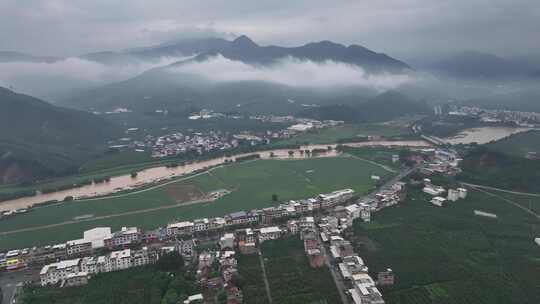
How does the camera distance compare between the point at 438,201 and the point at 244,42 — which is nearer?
the point at 438,201

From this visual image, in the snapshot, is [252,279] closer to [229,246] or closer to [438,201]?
[229,246]

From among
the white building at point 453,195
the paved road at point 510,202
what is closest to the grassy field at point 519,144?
the paved road at point 510,202

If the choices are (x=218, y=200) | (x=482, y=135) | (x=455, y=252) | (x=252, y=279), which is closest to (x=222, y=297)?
(x=252, y=279)

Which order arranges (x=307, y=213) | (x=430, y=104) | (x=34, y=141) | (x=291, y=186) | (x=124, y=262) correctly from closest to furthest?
(x=124, y=262) < (x=307, y=213) < (x=291, y=186) < (x=34, y=141) < (x=430, y=104)

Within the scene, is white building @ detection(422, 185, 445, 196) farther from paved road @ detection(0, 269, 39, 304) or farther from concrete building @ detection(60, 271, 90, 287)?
paved road @ detection(0, 269, 39, 304)

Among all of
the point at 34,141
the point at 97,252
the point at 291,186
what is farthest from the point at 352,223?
the point at 34,141

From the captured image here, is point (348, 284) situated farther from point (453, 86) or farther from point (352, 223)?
point (453, 86)

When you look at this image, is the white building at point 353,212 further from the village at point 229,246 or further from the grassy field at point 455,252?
the grassy field at point 455,252
